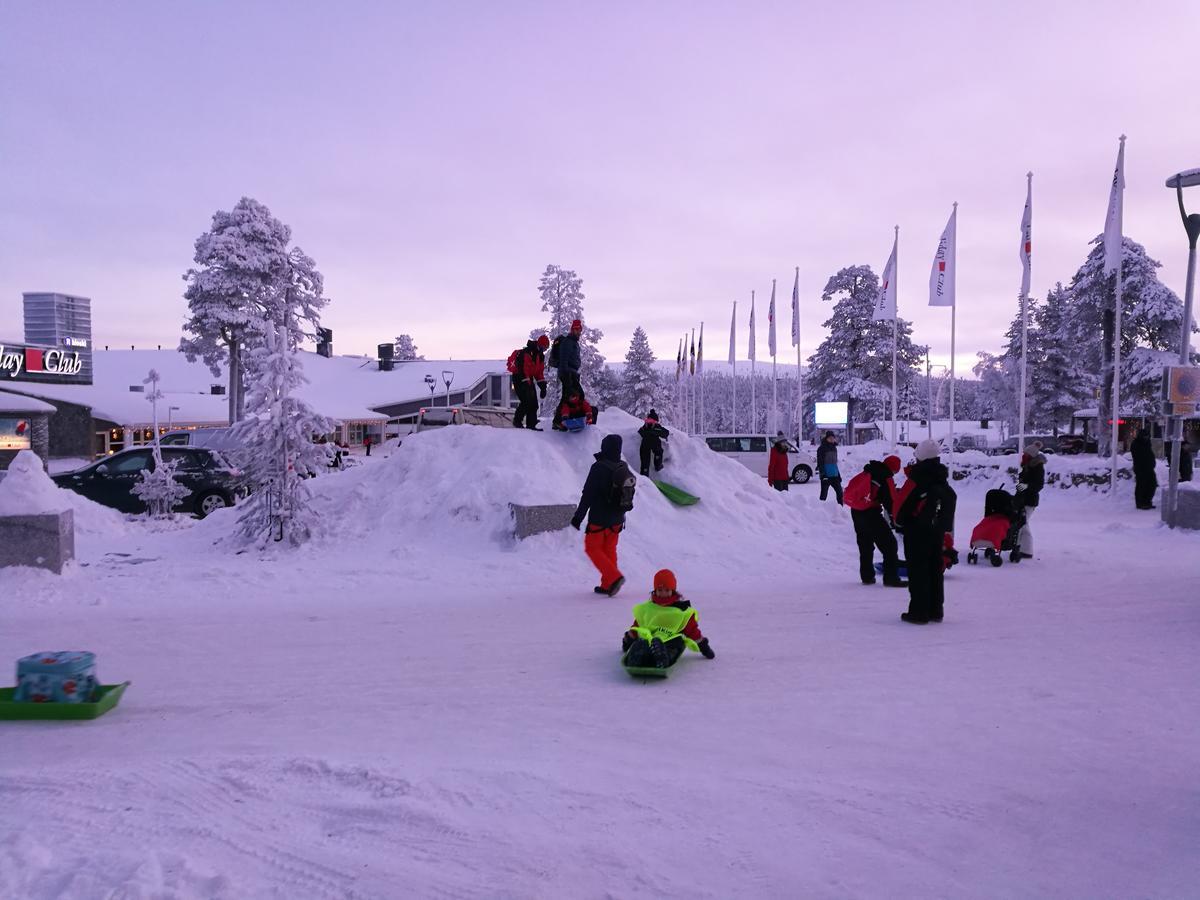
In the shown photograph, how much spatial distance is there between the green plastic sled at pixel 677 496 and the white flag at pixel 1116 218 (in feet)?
44.7

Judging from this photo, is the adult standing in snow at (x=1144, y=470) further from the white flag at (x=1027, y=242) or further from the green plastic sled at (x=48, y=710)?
the green plastic sled at (x=48, y=710)

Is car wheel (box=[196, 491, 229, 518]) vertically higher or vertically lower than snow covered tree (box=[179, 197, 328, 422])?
lower

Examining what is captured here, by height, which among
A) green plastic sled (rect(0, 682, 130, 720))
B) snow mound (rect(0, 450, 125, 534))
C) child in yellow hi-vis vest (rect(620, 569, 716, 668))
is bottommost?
green plastic sled (rect(0, 682, 130, 720))

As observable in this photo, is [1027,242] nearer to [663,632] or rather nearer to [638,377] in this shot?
[663,632]

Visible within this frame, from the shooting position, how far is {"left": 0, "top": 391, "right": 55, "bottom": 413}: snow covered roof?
27.5 meters

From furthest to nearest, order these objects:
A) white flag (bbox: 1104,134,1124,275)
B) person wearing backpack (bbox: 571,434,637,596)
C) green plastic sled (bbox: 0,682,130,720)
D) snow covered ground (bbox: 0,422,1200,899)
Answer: white flag (bbox: 1104,134,1124,275), person wearing backpack (bbox: 571,434,637,596), green plastic sled (bbox: 0,682,130,720), snow covered ground (bbox: 0,422,1200,899)

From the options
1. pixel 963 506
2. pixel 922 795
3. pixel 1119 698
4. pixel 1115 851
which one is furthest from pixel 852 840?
pixel 963 506

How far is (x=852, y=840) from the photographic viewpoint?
3.46 meters

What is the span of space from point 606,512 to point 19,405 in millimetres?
28431

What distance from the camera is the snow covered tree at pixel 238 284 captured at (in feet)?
114

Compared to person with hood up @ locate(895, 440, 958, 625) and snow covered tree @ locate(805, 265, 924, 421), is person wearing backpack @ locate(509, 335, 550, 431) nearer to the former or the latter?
person with hood up @ locate(895, 440, 958, 625)

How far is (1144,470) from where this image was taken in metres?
17.8

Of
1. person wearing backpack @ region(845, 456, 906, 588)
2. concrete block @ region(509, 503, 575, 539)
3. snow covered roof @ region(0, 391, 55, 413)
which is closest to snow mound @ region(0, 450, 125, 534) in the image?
concrete block @ region(509, 503, 575, 539)

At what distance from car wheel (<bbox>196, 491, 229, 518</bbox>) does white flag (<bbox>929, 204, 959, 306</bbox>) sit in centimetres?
2005
